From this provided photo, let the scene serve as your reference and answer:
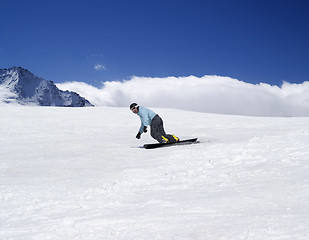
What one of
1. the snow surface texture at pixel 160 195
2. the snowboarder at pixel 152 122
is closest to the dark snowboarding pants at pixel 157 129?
the snowboarder at pixel 152 122

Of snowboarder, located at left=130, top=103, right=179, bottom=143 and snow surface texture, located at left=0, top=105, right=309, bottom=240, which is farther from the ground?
snowboarder, located at left=130, top=103, right=179, bottom=143

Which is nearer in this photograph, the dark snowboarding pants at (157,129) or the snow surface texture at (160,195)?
the snow surface texture at (160,195)

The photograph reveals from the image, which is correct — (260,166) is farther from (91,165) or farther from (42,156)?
(42,156)

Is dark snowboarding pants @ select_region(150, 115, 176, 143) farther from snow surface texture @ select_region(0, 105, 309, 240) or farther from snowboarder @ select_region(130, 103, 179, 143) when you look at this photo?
snow surface texture @ select_region(0, 105, 309, 240)

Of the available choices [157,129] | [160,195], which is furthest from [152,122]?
[160,195]

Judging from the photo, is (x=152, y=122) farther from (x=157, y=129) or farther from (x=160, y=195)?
(x=160, y=195)

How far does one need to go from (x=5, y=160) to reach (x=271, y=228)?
22.6ft

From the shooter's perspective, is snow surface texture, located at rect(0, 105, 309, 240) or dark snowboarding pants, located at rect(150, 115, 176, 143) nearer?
snow surface texture, located at rect(0, 105, 309, 240)

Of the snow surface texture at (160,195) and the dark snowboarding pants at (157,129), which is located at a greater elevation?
the dark snowboarding pants at (157,129)

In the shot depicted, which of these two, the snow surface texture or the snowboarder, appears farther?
the snowboarder

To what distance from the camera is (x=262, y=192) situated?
352 cm

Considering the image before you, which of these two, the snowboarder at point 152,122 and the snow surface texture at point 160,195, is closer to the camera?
the snow surface texture at point 160,195

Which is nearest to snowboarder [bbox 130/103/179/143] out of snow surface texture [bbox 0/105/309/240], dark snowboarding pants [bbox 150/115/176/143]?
dark snowboarding pants [bbox 150/115/176/143]

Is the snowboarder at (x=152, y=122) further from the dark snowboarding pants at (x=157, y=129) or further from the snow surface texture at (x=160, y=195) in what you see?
the snow surface texture at (x=160, y=195)
